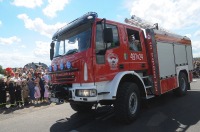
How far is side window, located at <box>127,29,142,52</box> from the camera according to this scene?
7.38 meters

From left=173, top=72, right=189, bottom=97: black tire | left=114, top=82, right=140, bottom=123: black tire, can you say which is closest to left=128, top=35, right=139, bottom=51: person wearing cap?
left=114, top=82, right=140, bottom=123: black tire

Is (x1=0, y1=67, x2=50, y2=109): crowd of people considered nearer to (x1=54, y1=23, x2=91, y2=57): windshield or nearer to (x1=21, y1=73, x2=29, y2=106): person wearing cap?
(x1=21, y1=73, x2=29, y2=106): person wearing cap

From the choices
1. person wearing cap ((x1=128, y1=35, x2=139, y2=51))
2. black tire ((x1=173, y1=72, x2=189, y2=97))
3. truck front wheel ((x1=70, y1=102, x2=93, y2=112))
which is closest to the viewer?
person wearing cap ((x1=128, y1=35, x2=139, y2=51))

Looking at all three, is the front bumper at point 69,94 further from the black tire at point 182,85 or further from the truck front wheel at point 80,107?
the black tire at point 182,85

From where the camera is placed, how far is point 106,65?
631 centimetres

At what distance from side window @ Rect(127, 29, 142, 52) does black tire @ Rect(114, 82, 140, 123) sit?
1.25 meters

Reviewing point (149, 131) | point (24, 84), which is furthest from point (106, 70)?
point (24, 84)

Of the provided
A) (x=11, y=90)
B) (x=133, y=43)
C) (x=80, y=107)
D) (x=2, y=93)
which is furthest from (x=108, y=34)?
(x=2, y=93)

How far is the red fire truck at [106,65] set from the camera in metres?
6.05

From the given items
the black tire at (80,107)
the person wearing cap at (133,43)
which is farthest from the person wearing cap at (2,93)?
the person wearing cap at (133,43)

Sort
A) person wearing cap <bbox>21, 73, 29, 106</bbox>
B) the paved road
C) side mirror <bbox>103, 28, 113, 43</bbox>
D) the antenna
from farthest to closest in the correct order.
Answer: person wearing cap <bbox>21, 73, 29, 106</bbox>
the antenna
the paved road
side mirror <bbox>103, 28, 113, 43</bbox>

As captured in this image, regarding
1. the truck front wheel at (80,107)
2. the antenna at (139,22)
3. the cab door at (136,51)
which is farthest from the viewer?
the antenna at (139,22)

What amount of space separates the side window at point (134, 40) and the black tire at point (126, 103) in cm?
125

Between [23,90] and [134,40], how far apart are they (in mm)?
6508
